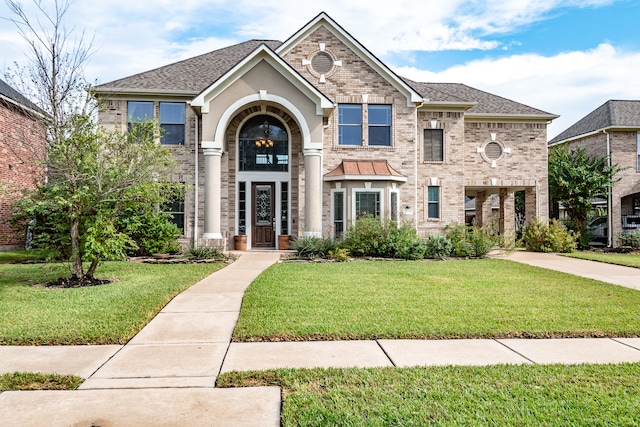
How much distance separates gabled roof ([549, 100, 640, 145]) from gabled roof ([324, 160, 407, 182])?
43.0ft

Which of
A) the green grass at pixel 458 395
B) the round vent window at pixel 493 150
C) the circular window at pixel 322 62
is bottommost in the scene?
the green grass at pixel 458 395

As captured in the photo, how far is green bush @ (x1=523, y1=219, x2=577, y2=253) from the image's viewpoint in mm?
18953

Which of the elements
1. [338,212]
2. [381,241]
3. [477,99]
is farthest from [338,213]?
[477,99]

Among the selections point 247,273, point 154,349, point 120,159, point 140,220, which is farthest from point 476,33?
point 154,349

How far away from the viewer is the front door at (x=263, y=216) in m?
17.6

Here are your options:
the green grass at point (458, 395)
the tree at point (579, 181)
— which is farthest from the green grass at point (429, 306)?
the tree at point (579, 181)

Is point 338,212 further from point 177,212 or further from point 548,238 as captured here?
point 548,238

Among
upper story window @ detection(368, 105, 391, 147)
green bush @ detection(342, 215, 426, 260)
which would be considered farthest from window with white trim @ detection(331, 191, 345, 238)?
upper story window @ detection(368, 105, 391, 147)

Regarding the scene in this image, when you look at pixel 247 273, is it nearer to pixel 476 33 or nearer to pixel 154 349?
pixel 154 349

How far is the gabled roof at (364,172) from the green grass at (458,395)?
12372 millimetres

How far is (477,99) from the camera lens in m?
21.4

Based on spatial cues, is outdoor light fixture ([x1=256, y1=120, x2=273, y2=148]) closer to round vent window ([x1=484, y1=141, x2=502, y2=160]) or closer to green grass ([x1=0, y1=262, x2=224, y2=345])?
green grass ([x1=0, y1=262, x2=224, y2=345])

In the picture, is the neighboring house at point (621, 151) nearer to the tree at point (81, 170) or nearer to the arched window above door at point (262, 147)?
the arched window above door at point (262, 147)

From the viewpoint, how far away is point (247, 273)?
11.1 metres
